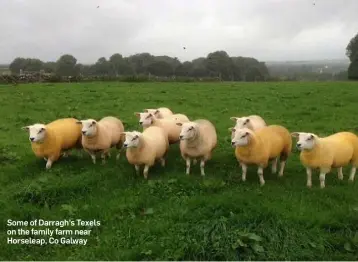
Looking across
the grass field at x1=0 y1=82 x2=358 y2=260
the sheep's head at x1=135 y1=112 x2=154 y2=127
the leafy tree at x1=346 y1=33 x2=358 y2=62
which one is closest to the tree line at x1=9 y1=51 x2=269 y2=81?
the leafy tree at x1=346 y1=33 x2=358 y2=62

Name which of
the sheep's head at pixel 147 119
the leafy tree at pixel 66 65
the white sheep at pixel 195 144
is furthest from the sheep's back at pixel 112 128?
the leafy tree at pixel 66 65

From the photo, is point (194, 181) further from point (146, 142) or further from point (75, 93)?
point (75, 93)

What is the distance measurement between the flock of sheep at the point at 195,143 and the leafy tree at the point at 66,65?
39.6 m

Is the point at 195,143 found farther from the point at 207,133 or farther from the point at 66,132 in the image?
the point at 66,132

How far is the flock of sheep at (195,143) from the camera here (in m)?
9.32

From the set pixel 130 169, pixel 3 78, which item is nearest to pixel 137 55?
pixel 3 78

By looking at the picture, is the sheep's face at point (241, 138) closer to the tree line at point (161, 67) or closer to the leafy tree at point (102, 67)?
the tree line at point (161, 67)

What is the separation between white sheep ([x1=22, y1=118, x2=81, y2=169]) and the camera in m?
10.4

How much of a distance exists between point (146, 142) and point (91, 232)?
320 cm

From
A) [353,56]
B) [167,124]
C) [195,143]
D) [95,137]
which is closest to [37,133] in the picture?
[95,137]

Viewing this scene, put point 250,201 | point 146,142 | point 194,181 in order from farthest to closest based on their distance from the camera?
point 146,142 → point 194,181 → point 250,201

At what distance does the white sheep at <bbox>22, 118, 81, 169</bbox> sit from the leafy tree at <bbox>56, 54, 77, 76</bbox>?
3942 cm

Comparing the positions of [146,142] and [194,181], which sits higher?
[146,142]

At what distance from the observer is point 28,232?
7.38 meters
